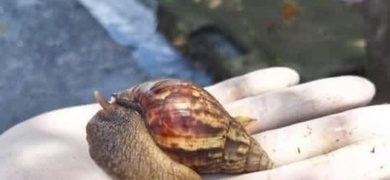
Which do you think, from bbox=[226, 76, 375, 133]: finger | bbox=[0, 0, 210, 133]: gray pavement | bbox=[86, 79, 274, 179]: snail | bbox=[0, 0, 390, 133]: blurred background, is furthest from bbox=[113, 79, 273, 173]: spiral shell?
bbox=[0, 0, 210, 133]: gray pavement

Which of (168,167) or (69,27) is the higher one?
(69,27)

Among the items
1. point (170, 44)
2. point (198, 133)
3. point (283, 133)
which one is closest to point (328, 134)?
point (283, 133)

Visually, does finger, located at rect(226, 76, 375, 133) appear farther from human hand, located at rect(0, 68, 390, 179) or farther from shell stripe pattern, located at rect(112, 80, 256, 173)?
shell stripe pattern, located at rect(112, 80, 256, 173)

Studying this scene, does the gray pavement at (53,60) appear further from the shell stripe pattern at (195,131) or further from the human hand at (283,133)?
the shell stripe pattern at (195,131)

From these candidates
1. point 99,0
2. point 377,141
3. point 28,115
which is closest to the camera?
point 377,141

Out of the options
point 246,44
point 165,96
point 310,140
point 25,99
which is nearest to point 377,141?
point 310,140

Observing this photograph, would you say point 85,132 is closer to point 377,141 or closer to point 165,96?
point 165,96

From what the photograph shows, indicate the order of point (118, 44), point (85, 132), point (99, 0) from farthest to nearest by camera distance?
point (99, 0) < point (118, 44) < point (85, 132)
